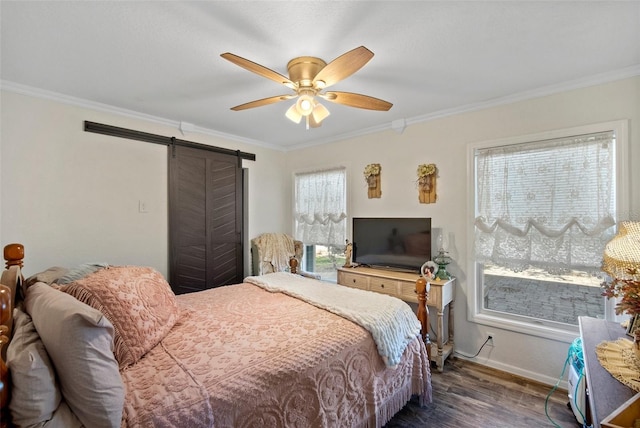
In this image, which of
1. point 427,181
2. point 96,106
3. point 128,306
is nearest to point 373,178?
point 427,181

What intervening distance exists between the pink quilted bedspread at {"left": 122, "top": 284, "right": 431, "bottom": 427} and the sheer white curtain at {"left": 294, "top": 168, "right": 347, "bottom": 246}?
198 cm

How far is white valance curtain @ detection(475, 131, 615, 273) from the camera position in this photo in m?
2.23

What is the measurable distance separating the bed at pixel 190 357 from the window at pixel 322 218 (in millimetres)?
1854

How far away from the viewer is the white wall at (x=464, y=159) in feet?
7.36

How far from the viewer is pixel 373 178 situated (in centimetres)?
357

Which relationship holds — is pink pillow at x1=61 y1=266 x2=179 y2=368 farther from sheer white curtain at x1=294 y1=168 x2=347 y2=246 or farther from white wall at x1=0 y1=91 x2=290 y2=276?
sheer white curtain at x1=294 y1=168 x2=347 y2=246

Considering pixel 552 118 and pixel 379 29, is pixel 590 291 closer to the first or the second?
pixel 552 118

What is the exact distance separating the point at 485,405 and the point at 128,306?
102 inches

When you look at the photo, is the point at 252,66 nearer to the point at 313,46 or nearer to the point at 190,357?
the point at 313,46

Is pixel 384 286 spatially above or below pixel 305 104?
below

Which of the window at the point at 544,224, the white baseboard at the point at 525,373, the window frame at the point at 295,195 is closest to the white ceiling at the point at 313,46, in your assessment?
the window at the point at 544,224

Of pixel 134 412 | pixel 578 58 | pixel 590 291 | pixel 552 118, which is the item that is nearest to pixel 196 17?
pixel 134 412

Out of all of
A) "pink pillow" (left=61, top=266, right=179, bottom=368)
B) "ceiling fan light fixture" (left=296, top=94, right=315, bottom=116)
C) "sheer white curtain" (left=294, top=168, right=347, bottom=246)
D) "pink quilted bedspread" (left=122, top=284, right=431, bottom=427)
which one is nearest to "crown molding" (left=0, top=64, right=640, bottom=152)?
"sheer white curtain" (left=294, top=168, right=347, bottom=246)

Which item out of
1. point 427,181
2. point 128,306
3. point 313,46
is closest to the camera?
point 128,306
